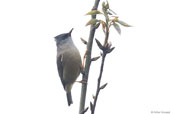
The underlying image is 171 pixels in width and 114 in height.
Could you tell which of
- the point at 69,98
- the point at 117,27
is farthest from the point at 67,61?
the point at 117,27

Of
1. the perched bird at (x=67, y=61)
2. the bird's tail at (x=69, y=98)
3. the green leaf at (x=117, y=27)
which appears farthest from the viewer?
the bird's tail at (x=69, y=98)

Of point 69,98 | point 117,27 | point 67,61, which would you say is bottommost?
point 69,98

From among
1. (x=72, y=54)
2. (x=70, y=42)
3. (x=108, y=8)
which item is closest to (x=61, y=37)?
(x=70, y=42)

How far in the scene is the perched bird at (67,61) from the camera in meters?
5.78

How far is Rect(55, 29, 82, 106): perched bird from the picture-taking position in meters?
5.78

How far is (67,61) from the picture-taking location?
20.0 ft

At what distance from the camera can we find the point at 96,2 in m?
2.37

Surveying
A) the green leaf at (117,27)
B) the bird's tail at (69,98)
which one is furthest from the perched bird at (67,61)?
the green leaf at (117,27)

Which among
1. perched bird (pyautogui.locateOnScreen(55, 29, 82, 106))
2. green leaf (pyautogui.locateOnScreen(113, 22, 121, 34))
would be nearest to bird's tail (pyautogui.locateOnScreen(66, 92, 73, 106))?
perched bird (pyautogui.locateOnScreen(55, 29, 82, 106))

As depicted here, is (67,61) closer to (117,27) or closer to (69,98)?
(69,98)

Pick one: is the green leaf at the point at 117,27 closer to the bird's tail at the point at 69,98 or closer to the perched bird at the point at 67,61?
the perched bird at the point at 67,61

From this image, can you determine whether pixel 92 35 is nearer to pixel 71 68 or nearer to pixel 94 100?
pixel 94 100

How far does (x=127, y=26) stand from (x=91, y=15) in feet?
1.10

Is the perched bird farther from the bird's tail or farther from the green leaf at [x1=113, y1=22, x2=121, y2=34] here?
the green leaf at [x1=113, y1=22, x2=121, y2=34]
